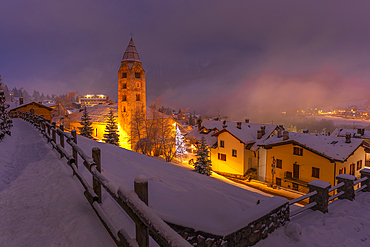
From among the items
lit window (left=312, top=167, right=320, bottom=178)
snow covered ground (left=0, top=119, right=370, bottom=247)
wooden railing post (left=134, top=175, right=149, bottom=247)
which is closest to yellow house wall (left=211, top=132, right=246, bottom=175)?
lit window (left=312, top=167, right=320, bottom=178)

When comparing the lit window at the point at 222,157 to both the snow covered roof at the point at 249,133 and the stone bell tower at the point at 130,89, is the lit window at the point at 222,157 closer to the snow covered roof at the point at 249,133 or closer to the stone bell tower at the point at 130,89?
the snow covered roof at the point at 249,133

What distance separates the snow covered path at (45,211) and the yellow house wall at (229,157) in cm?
2943

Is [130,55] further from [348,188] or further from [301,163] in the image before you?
[348,188]

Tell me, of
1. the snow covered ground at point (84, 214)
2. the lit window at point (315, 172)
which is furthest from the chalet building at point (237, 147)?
the snow covered ground at point (84, 214)

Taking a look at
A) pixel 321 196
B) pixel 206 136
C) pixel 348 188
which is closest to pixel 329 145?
pixel 348 188

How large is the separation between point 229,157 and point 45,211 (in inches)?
1268

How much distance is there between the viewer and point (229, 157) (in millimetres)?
34156

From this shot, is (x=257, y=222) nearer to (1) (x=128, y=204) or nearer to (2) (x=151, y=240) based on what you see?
(2) (x=151, y=240)

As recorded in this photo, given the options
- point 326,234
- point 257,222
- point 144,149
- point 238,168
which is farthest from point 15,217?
point 238,168

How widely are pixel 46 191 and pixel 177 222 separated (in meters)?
3.48

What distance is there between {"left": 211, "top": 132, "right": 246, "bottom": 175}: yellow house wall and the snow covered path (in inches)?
1159

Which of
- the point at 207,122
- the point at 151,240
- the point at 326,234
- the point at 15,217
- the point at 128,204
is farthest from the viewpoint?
the point at 207,122

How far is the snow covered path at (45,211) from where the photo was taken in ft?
10.6

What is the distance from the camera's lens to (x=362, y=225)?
720 centimetres
